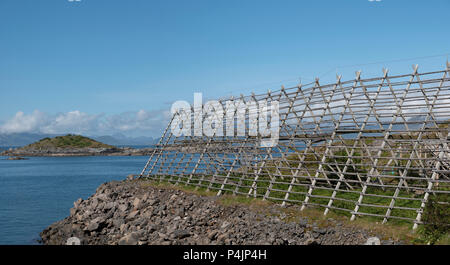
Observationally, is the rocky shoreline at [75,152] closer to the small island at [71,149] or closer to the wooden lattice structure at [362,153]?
the small island at [71,149]

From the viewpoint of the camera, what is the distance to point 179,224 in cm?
1391

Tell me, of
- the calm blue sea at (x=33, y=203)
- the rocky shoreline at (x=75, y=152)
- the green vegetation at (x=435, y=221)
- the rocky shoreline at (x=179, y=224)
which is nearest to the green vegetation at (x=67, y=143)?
the rocky shoreline at (x=75, y=152)

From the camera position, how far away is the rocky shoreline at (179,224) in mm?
11484

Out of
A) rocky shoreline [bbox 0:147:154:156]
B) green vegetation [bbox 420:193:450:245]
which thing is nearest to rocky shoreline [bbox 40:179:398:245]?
green vegetation [bbox 420:193:450:245]

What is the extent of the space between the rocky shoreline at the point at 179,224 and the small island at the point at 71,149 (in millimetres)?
80425

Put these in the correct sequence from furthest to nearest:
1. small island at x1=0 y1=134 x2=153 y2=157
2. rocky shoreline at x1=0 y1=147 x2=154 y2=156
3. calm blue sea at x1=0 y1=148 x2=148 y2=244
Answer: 1. small island at x1=0 y1=134 x2=153 y2=157
2. rocky shoreline at x1=0 y1=147 x2=154 y2=156
3. calm blue sea at x1=0 y1=148 x2=148 y2=244

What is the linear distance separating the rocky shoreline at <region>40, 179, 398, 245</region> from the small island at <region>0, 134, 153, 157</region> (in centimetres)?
8042

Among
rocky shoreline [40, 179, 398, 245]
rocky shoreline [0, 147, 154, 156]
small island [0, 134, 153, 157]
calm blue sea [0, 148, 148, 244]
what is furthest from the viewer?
small island [0, 134, 153, 157]

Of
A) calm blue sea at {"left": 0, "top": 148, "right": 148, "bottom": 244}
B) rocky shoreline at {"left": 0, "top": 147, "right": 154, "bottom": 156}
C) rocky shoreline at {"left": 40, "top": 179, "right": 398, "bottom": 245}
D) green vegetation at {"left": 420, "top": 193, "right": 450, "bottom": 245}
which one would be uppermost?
rocky shoreline at {"left": 0, "top": 147, "right": 154, "bottom": 156}

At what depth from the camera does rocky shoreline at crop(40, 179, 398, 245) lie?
11.5 metres

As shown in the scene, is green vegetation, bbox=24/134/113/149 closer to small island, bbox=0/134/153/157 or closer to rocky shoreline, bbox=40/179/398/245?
small island, bbox=0/134/153/157

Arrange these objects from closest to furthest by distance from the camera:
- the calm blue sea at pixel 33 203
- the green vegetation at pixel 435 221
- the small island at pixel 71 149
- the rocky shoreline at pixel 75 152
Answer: the green vegetation at pixel 435 221, the calm blue sea at pixel 33 203, the rocky shoreline at pixel 75 152, the small island at pixel 71 149
